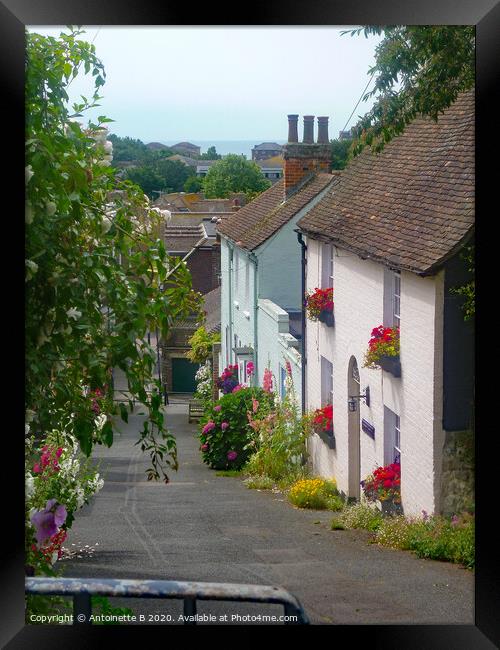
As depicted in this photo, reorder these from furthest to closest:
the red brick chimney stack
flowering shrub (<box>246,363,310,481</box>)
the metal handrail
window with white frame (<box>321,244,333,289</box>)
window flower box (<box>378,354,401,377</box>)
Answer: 1. window with white frame (<box>321,244,333,289</box>)
2. flowering shrub (<box>246,363,310,481</box>)
3. window flower box (<box>378,354,401,377</box>)
4. the red brick chimney stack
5. the metal handrail

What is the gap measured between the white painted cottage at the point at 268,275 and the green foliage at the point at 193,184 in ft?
14.1

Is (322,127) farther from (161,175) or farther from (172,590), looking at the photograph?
(172,590)

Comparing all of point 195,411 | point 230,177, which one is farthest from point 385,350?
point 195,411

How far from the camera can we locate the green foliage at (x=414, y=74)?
666 cm

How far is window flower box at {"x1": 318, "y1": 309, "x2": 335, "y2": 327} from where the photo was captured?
35.3 feet

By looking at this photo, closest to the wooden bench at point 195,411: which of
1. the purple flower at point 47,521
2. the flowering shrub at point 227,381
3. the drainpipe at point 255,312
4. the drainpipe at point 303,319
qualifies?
the flowering shrub at point 227,381

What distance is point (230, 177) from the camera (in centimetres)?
812

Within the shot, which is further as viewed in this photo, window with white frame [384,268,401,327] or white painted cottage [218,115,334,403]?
white painted cottage [218,115,334,403]

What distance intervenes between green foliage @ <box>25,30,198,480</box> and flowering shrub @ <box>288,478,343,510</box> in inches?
140

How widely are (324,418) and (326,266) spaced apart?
187cm

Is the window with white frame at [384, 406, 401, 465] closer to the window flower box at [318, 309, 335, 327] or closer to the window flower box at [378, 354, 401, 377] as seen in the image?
the window flower box at [378, 354, 401, 377]

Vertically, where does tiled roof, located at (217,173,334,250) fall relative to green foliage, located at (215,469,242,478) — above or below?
above

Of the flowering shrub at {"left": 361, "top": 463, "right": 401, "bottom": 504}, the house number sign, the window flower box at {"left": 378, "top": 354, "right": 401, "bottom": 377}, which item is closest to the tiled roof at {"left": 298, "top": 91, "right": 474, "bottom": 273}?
the window flower box at {"left": 378, "top": 354, "right": 401, "bottom": 377}
